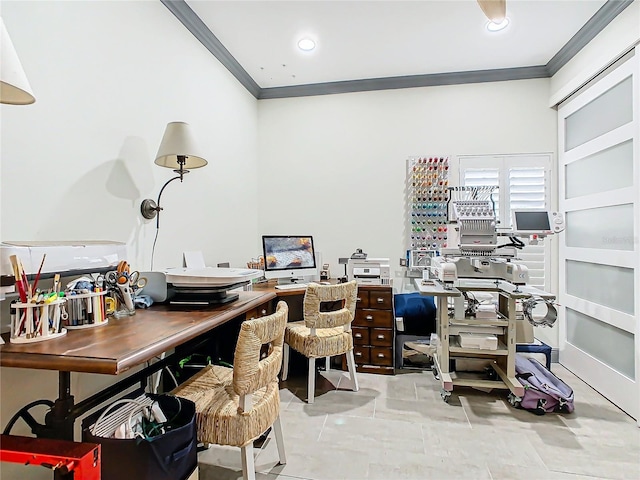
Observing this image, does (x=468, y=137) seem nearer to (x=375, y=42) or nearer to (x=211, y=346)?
(x=375, y=42)

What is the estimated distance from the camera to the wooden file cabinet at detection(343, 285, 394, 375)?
10.3ft

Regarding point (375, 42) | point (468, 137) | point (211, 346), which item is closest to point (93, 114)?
point (211, 346)

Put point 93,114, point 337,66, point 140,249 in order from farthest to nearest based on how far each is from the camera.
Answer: point 337,66
point 140,249
point 93,114

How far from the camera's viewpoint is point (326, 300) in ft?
8.37

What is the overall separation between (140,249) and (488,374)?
9.39ft

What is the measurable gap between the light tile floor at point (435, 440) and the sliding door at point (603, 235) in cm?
38

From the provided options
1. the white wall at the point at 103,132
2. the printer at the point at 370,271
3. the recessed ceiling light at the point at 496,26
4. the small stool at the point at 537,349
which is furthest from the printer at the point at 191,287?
the recessed ceiling light at the point at 496,26

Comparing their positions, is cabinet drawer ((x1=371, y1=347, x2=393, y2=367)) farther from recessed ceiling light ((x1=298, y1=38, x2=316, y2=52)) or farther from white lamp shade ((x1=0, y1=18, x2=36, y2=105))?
white lamp shade ((x1=0, y1=18, x2=36, y2=105))

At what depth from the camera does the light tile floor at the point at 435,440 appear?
182cm

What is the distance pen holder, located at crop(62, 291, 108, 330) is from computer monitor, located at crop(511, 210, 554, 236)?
103 inches

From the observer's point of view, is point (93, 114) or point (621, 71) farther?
point (621, 71)

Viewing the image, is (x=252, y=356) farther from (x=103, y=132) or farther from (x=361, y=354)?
(x=361, y=354)

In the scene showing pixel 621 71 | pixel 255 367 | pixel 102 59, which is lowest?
pixel 255 367

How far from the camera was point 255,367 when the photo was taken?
1.44 meters
